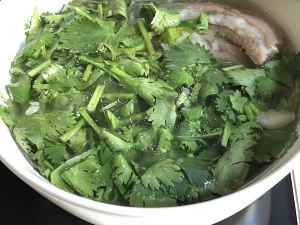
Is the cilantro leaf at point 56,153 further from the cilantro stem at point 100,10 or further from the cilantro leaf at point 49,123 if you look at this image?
the cilantro stem at point 100,10

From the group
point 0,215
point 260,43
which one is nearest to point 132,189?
point 0,215

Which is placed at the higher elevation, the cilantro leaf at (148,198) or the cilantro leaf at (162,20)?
the cilantro leaf at (162,20)

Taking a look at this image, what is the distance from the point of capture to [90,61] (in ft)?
3.79

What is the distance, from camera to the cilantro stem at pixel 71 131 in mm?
1039

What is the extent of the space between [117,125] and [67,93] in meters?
0.16

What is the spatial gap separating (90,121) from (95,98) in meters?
0.07

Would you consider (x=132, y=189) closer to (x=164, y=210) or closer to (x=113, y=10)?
(x=164, y=210)

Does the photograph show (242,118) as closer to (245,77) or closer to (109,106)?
(245,77)

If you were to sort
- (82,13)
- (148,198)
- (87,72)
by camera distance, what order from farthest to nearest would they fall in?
1. (82,13)
2. (87,72)
3. (148,198)

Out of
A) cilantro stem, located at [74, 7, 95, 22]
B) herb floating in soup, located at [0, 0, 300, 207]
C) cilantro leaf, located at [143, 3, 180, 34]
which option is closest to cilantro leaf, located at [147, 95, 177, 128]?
herb floating in soup, located at [0, 0, 300, 207]

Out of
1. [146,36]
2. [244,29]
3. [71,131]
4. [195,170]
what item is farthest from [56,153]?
[244,29]

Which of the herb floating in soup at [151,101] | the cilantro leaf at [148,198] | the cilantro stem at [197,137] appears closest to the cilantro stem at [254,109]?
the herb floating in soup at [151,101]

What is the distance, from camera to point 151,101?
1078 millimetres

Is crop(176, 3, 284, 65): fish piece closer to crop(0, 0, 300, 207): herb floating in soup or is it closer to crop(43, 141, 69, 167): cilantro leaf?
crop(0, 0, 300, 207): herb floating in soup
